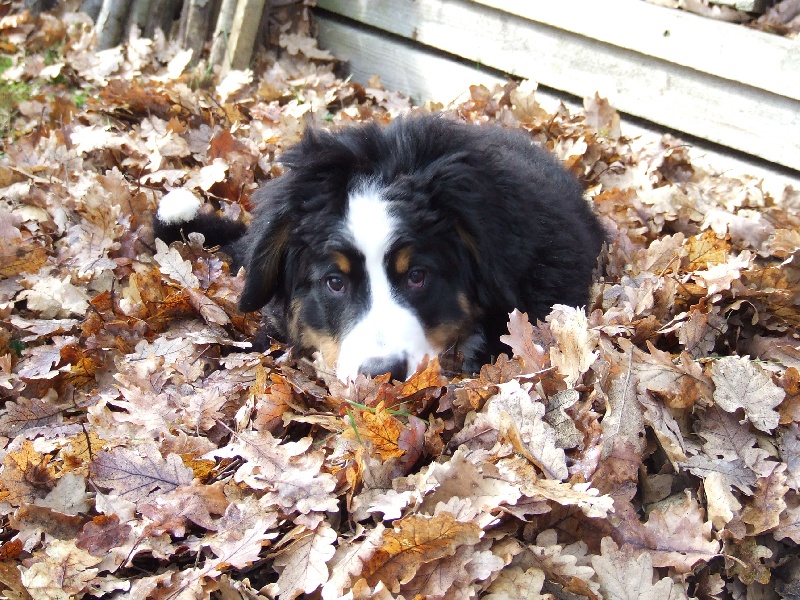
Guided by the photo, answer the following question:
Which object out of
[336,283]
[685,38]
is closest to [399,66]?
[685,38]

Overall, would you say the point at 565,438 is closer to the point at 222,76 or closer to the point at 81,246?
the point at 81,246

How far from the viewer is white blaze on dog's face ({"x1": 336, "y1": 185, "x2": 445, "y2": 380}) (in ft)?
9.05

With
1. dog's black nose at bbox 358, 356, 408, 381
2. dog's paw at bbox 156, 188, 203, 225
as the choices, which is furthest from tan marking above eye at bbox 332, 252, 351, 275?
dog's paw at bbox 156, 188, 203, 225

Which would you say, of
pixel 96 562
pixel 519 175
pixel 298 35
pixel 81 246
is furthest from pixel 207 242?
pixel 298 35

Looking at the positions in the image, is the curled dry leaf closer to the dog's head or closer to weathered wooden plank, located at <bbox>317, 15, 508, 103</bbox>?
the dog's head

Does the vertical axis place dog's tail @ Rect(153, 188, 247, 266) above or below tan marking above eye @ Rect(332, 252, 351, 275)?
below

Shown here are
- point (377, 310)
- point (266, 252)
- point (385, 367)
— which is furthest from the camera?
point (266, 252)

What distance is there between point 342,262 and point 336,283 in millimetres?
117

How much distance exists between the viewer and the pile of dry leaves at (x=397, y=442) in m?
1.98

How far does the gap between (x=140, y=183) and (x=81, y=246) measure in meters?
0.74

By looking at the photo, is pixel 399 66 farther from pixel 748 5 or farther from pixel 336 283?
pixel 336 283

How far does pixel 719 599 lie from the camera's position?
2045 millimetres

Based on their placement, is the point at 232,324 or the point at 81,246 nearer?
the point at 232,324

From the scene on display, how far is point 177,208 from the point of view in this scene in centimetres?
377
